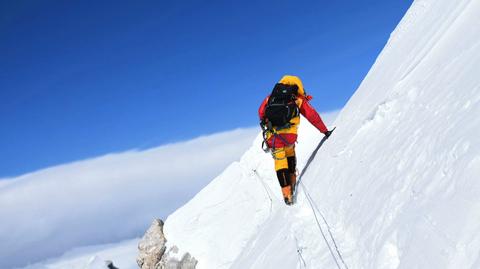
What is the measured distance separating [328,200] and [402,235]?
132 inches

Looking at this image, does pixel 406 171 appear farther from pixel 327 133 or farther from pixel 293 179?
pixel 327 133

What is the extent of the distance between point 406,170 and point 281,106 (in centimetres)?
439

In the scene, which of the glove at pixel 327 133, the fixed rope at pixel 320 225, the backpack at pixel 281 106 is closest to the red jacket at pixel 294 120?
the backpack at pixel 281 106

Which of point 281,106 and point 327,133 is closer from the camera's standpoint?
point 281,106

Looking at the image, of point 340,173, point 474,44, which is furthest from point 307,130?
point 474,44

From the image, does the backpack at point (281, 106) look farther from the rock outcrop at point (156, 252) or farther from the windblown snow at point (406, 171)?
the rock outcrop at point (156, 252)

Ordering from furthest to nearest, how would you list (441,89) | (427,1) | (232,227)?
1. (232,227)
2. (427,1)
3. (441,89)

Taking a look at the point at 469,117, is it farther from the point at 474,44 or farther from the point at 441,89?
the point at 474,44

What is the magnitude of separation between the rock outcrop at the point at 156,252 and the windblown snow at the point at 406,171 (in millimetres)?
9108

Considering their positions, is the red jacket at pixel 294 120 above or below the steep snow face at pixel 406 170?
above

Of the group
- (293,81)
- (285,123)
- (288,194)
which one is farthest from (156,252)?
(293,81)

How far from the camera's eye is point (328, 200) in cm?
777

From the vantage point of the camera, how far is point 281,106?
947cm

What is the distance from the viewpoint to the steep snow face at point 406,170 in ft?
12.6
